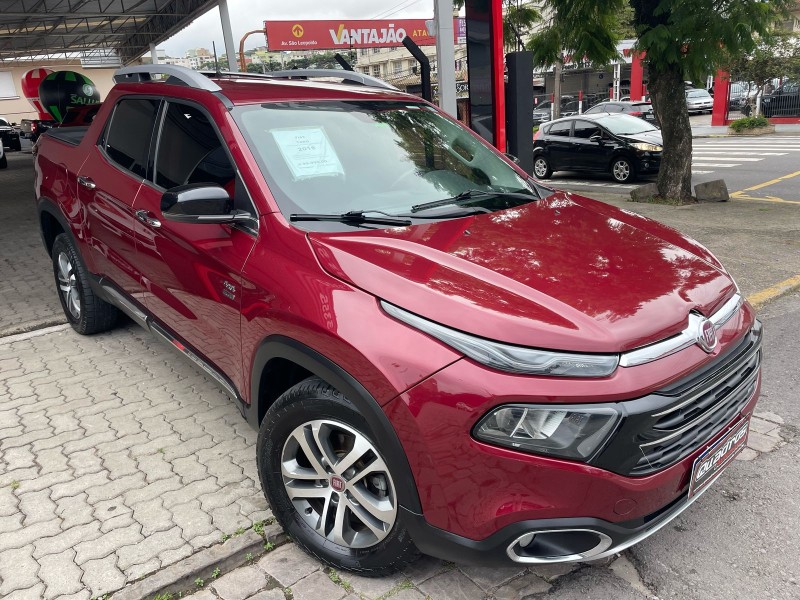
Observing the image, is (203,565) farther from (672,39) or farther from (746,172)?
(746,172)

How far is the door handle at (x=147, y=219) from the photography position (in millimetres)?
3277

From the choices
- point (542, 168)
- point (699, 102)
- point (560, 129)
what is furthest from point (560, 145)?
point (699, 102)

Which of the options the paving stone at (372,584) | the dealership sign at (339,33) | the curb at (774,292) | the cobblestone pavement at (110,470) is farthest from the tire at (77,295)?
the dealership sign at (339,33)

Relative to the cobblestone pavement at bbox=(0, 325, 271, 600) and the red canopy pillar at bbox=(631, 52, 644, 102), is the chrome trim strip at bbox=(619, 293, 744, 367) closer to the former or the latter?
Answer: the cobblestone pavement at bbox=(0, 325, 271, 600)

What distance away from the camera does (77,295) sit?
192 inches

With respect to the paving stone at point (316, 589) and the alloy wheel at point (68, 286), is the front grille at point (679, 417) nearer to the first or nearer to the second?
the paving stone at point (316, 589)

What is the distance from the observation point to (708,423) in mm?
2195

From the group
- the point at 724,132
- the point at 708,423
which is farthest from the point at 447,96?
the point at 724,132

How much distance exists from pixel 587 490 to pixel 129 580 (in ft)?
5.85

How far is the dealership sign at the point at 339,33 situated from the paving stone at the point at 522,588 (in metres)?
34.9

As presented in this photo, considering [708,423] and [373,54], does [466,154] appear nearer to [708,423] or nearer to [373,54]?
[708,423]

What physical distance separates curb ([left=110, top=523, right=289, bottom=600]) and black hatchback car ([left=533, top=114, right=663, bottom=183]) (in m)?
11.9

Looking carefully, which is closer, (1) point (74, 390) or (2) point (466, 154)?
(2) point (466, 154)

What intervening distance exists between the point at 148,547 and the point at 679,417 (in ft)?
7.00
